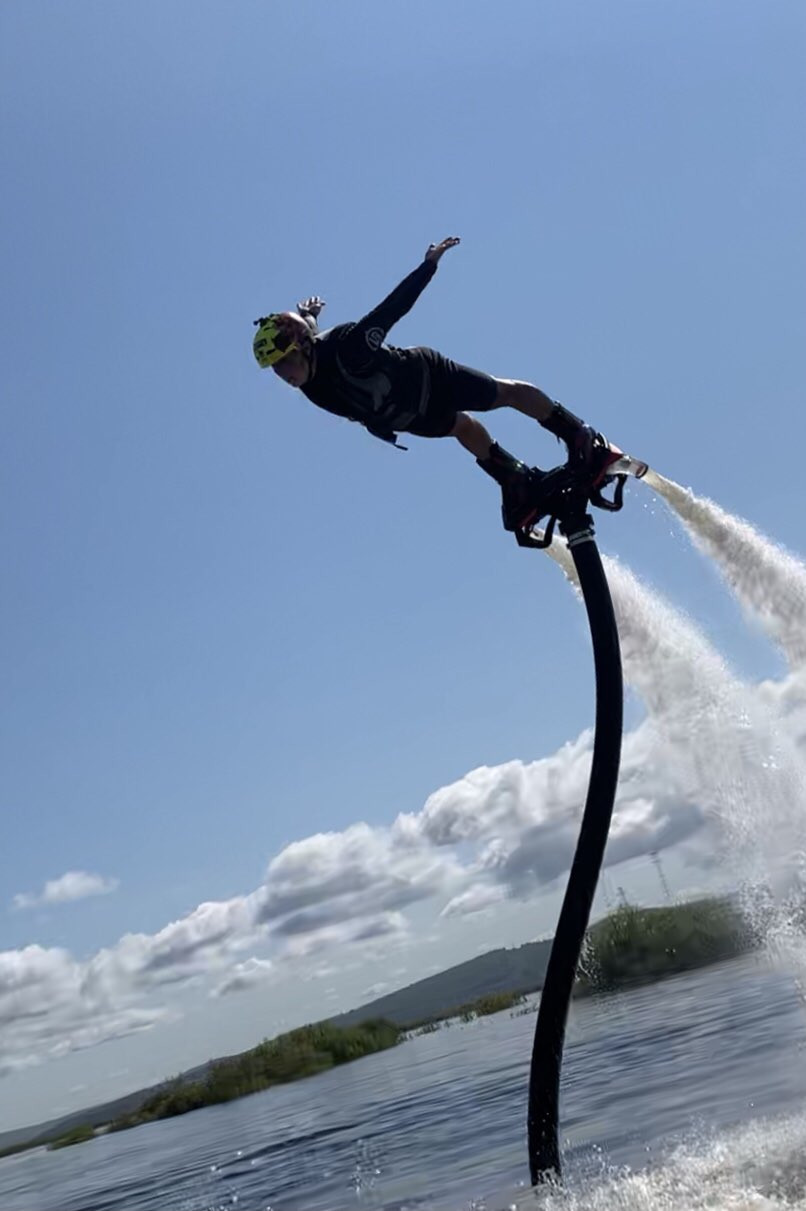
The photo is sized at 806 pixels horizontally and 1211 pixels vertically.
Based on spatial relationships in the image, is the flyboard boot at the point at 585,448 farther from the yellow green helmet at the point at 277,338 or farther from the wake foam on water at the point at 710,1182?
the wake foam on water at the point at 710,1182

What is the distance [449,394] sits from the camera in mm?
10852

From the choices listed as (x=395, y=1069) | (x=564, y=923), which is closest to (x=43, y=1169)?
(x=395, y=1069)

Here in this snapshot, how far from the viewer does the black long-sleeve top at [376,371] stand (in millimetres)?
10195

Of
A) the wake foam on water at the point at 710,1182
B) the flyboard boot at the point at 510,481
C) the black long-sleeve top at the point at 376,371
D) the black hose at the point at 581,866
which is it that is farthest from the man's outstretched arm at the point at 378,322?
the wake foam on water at the point at 710,1182

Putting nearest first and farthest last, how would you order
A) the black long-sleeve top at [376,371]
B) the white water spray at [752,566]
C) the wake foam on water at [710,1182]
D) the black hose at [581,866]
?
the wake foam on water at [710,1182]
the black hose at [581,866]
the black long-sleeve top at [376,371]
the white water spray at [752,566]

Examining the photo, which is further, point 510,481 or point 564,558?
point 564,558

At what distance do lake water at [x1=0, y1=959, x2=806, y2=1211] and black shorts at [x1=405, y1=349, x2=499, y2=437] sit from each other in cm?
626

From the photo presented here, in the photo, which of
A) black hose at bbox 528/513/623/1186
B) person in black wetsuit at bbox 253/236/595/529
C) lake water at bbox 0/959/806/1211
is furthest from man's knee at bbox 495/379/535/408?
lake water at bbox 0/959/806/1211

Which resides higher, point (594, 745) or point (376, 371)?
point (376, 371)

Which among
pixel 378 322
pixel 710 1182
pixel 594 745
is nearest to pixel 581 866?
pixel 594 745

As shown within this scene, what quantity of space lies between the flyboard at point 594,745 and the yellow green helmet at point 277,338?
8.37 ft

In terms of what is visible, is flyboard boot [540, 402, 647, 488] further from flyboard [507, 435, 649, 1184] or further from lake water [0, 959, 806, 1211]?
lake water [0, 959, 806, 1211]

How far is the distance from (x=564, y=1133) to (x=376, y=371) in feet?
28.7

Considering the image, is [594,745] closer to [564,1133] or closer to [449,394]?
[449,394]
